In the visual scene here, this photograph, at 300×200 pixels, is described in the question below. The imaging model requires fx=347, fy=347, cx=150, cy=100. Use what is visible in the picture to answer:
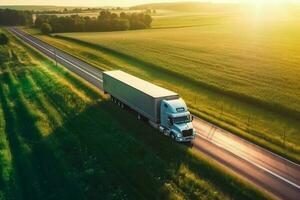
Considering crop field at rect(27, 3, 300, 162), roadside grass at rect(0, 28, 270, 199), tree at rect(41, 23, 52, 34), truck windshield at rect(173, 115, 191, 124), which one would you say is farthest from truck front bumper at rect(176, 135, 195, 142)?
tree at rect(41, 23, 52, 34)

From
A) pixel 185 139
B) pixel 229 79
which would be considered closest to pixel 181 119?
pixel 185 139

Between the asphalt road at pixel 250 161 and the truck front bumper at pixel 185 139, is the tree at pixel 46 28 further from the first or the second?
the truck front bumper at pixel 185 139

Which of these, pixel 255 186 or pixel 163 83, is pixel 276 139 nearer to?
pixel 255 186

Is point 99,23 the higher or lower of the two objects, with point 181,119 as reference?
higher

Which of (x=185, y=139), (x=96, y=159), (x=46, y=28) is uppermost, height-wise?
(x=46, y=28)

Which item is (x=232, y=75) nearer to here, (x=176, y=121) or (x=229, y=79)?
(x=229, y=79)

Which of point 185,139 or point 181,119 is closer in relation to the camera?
point 185,139
